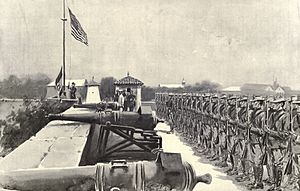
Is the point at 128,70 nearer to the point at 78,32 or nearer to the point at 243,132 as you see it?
the point at 78,32

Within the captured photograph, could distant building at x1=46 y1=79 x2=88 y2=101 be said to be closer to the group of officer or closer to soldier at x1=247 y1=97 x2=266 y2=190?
the group of officer

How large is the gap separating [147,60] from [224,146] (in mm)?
649

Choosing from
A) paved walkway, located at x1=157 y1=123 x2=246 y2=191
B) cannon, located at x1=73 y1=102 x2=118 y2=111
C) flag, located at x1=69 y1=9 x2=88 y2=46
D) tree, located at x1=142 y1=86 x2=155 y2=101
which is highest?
flag, located at x1=69 y1=9 x2=88 y2=46

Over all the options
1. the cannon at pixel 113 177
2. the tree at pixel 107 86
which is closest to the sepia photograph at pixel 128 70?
the tree at pixel 107 86

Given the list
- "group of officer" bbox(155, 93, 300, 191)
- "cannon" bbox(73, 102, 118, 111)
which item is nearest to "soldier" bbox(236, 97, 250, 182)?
"group of officer" bbox(155, 93, 300, 191)

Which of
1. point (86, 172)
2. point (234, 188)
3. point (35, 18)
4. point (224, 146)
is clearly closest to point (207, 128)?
point (224, 146)

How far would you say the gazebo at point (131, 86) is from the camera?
1.37 meters

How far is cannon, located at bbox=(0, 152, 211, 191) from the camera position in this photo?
968mm

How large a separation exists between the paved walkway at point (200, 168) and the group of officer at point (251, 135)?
42 millimetres

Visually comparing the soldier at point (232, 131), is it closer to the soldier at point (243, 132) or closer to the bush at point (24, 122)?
the soldier at point (243, 132)

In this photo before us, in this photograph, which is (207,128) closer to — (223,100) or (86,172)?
(223,100)

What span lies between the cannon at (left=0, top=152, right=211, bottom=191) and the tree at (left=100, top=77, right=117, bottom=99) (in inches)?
14.7

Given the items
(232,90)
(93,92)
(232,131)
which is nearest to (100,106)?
(93,92)

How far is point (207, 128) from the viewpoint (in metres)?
2.09
